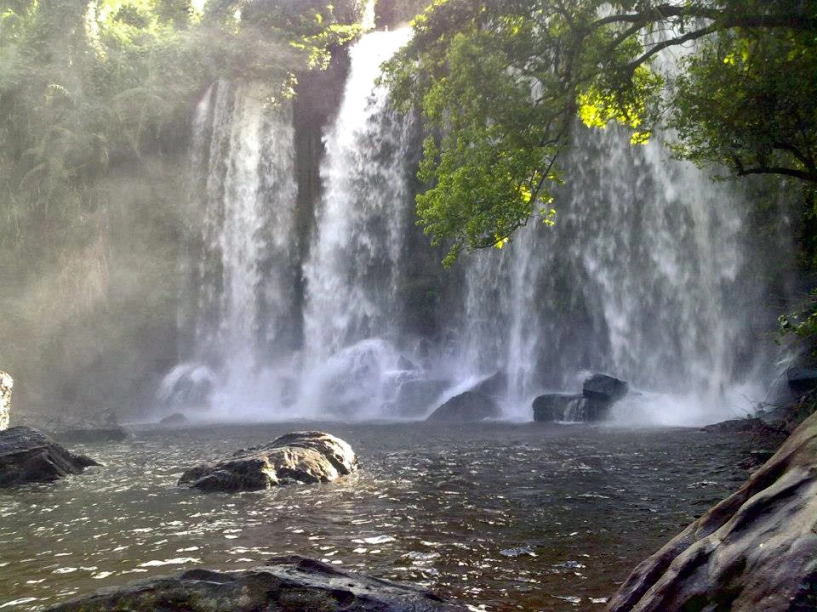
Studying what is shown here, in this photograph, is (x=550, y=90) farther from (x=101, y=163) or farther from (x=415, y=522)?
(x=101, y=163)

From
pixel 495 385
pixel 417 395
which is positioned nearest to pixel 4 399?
pixel 417 395

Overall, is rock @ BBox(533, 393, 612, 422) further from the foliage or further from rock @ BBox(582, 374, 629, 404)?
the foliage

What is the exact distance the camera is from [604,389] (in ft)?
77.5

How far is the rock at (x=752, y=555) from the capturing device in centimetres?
292

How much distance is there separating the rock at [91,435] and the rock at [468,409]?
1033 centimetres

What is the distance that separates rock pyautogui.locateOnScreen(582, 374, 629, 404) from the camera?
23.5m

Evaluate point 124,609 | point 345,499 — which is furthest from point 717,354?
point 124,609

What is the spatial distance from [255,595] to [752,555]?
2.93m

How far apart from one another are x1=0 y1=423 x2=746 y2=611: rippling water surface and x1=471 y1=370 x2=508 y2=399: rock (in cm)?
1446

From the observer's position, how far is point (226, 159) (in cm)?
3816

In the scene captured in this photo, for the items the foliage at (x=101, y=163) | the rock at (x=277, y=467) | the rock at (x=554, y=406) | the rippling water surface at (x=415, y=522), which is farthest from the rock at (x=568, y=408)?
the foliage at (x=101, y=163)

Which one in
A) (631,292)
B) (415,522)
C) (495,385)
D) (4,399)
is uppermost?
(631,292)

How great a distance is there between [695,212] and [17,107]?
3204 cm

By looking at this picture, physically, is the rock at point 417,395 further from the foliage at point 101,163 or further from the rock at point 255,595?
the rock at point 255,595
